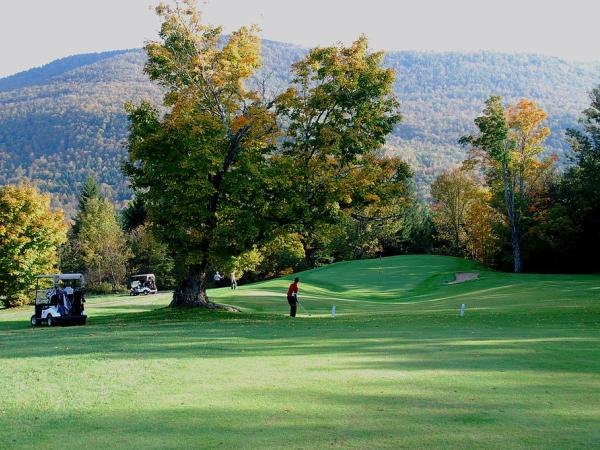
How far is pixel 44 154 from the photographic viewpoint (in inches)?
7702

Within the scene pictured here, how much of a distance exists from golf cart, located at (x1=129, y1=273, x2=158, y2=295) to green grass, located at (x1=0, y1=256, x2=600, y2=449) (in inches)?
1788

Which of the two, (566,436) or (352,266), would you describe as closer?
(566,436)

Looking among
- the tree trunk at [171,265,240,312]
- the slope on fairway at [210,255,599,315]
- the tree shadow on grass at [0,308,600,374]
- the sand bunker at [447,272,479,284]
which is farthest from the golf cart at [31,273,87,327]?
the sand bunker at [447,272,479,284]

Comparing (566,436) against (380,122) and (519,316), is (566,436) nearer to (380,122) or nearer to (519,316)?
(519,316)

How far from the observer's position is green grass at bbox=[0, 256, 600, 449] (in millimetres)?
7117

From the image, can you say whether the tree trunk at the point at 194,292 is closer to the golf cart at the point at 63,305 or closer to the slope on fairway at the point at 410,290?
the slope on fairway at the point at 410,290

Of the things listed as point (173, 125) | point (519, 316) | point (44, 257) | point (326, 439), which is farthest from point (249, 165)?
point (44, 257)

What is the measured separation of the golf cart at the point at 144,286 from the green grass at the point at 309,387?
149 ft

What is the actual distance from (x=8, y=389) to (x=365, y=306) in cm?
2808

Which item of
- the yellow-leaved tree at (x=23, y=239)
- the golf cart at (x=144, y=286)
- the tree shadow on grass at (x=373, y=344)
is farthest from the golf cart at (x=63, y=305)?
the golf cart at (x=144, y=286)

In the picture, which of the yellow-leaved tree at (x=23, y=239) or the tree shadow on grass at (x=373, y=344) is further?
the yellow-leaved tree at (x=23, y=239)

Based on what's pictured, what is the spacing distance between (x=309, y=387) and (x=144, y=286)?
60.3m

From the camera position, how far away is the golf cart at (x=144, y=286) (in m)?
64.2

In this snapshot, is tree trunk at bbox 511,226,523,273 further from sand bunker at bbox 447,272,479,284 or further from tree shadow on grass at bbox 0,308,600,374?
tree shadow on grass at bbox 0,308,600,374
